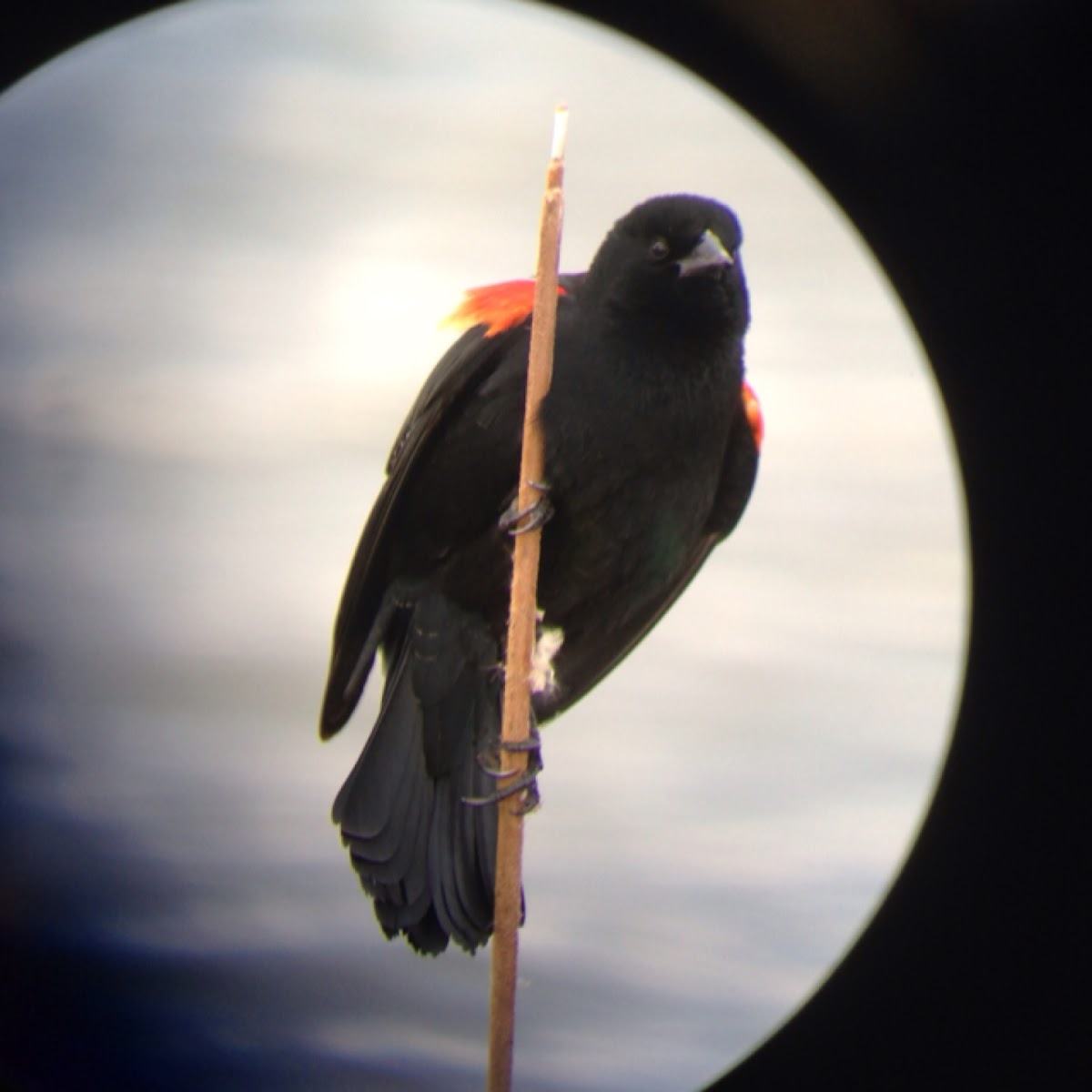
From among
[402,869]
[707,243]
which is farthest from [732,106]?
[402,869]

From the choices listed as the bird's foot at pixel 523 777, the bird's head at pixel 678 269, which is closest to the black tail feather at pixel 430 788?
the bird's foot at pixel 523 777

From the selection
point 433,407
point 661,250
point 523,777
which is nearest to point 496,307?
point 433,407

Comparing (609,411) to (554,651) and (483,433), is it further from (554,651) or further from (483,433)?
(554,651)

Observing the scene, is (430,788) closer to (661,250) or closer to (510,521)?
(510,521)

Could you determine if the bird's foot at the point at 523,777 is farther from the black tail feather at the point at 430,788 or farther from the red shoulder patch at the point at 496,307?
the red shoulder patch at the point at 496,307

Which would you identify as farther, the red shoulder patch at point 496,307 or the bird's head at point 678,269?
the red shoulder patch at point 496,307

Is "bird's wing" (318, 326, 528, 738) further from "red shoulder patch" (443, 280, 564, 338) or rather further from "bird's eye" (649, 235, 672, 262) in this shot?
"bird's eye" (649, 235, 672, 262)

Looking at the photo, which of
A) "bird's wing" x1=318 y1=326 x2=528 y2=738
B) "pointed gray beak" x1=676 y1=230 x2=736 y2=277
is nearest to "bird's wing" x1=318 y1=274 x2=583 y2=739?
"bird's wing" x1=318 y1=326 x2=528 y2=738
